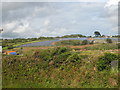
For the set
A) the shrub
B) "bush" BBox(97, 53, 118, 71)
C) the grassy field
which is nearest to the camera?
the grassy field

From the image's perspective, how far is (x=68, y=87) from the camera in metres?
12.8

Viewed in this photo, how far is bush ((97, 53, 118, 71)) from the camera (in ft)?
48.1

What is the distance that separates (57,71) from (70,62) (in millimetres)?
1759

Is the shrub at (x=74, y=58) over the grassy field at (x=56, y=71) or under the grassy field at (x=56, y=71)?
over

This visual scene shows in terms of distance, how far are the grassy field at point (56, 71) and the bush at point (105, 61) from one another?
7.9 inches

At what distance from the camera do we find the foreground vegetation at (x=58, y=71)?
13203 millimetres

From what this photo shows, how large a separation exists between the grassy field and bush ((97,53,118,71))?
0.66ft

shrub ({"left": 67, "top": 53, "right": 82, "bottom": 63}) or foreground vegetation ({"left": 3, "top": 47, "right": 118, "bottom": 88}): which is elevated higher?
shrub ({"left": 67, "top": 53, "right": 82, "bottom": 63})

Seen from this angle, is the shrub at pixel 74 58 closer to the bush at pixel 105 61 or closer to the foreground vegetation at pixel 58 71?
the foreground vegetation at pixel 58 71

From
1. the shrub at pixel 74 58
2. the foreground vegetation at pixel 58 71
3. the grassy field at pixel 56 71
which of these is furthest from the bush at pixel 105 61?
Result: the shrub at pixel 74 58

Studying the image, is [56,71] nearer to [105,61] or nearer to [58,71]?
[58,71]

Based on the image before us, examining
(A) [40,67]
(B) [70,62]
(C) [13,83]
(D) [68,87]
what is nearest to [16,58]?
(A) [40,67]

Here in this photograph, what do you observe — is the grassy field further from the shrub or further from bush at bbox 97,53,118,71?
bush at bbox 97,53,118,71

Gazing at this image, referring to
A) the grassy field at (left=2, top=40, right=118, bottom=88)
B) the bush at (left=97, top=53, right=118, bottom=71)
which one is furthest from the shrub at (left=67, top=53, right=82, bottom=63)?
the bush at (left=97, top=53, right=118, bottom=71)
